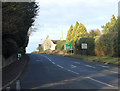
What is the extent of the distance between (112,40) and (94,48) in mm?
11014

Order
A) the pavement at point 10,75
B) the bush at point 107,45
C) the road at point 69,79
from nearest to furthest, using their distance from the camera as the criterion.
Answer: the road at point 69,79
the pavement at point 10,75
the bush at point 107,45

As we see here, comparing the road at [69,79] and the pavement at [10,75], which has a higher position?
the pavement at [10,75]

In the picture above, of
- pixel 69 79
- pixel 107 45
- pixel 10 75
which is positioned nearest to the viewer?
pixel 69 79

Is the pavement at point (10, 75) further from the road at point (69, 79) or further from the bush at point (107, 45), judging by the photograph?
the bush at point (107, 45)

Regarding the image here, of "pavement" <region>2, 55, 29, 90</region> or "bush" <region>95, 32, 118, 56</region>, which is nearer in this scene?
"pavement" <region>2, 55, 29, 90</region>

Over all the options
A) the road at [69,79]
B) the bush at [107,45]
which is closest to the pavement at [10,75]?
the road at [69,79]

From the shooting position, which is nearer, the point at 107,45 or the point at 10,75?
the point at 10,75

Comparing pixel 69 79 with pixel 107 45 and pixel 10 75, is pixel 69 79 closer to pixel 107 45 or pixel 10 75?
pixel 10 75

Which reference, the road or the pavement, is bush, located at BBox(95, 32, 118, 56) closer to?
the road

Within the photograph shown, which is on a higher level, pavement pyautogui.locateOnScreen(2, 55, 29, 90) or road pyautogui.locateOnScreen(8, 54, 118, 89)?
pavement pyautogui.locateOnScreen(2, 55, 29, 90)

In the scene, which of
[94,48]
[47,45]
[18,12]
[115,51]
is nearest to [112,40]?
[115,51]

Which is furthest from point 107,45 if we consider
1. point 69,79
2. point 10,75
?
point 10,75

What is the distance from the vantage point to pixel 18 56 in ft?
129

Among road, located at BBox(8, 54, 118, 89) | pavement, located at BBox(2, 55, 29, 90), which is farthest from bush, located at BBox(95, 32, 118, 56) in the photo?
pavement, located at BBox(2, 55, 29, 90)
